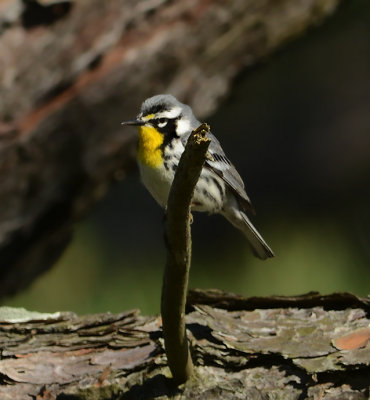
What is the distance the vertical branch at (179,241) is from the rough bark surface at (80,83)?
150 cm

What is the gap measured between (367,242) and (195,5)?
1.35 m

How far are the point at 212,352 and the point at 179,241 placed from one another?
54 cm

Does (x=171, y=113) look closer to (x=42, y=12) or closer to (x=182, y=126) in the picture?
(x=182, y=126)

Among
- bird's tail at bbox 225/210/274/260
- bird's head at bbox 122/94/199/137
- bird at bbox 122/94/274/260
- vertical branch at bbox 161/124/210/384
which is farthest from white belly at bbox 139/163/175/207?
vertical branch at bbox 161/124/210/384

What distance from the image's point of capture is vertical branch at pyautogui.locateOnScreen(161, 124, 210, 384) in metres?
1.91

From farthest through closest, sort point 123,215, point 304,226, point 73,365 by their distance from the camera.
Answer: point 123,215 < point 304,226 < point 73,365

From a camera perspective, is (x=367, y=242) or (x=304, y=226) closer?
(x=367, y=242)

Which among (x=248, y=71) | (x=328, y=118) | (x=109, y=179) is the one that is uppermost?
(x=328, y=118)

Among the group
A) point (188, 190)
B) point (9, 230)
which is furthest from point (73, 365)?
point (9, 230)

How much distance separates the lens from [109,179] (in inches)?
149

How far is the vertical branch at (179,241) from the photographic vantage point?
1914mm

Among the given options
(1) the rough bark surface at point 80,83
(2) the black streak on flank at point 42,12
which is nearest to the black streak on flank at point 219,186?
(1) the rough bark surface at point 80,83

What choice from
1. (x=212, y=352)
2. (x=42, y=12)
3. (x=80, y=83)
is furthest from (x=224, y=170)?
(x=42, y=12)

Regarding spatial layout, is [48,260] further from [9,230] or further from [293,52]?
[293,52]
